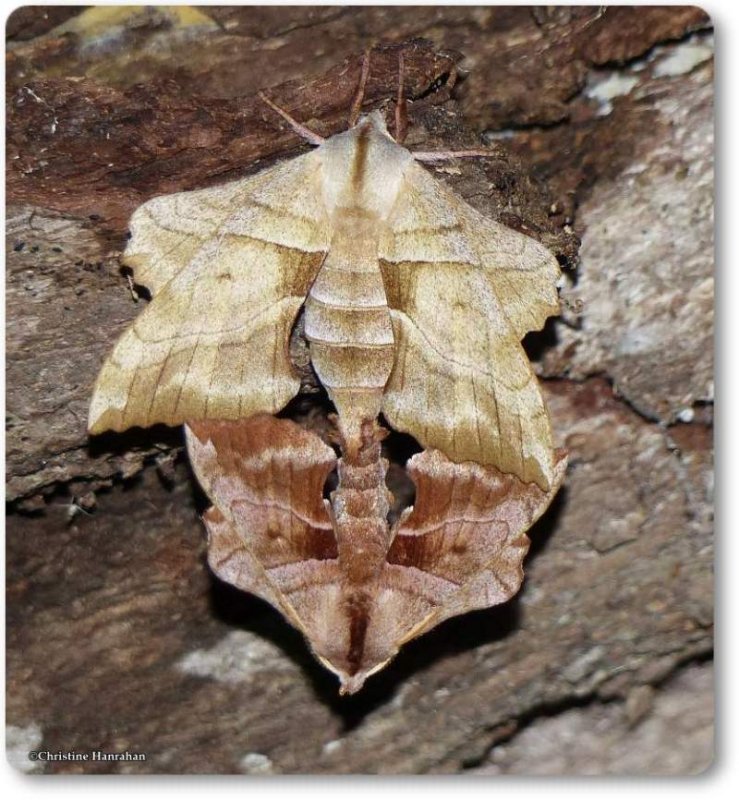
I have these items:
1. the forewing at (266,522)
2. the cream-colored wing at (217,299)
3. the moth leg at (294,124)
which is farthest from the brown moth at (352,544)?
the moth leg at (294,124)

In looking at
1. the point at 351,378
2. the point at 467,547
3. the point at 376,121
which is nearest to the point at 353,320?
the point at 351,378

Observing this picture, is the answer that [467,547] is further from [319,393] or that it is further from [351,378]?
[319,393]

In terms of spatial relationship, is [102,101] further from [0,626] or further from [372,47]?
[0,626]

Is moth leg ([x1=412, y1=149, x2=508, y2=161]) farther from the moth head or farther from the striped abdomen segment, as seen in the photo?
the striped abdomen segment

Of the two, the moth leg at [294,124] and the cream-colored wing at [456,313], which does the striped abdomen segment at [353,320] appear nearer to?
the cream-colored wing at [456,313]

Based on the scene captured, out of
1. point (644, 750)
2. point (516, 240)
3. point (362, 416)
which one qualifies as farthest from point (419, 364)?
point (644, 750)

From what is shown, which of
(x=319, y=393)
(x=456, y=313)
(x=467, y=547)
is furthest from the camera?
(x=319, y=393)
